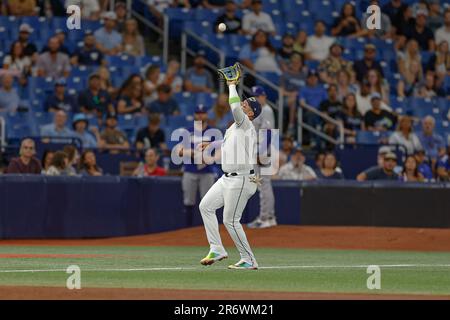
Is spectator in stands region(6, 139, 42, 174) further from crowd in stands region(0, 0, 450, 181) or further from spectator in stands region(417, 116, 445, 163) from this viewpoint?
spectator in stands region(417, 116, 445, 163)

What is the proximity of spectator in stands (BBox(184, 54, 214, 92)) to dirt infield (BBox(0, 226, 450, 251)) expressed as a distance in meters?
4.59

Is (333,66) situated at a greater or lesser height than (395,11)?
lesser

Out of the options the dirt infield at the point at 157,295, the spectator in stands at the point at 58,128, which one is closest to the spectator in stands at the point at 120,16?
the spectator in stands at the point at 58,128

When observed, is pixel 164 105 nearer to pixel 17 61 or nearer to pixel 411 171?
pixel 17 61

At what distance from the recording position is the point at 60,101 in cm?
2217

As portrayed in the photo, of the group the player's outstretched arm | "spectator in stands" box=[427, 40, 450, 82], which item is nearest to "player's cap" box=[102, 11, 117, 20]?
"spectator in stands" box=[427, 40, 450, 82]

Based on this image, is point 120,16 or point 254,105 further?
point 120,16

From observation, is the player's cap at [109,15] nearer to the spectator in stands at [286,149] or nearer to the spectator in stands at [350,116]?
the spectator in stands at [286,149]

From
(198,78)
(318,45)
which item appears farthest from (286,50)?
(198,78)

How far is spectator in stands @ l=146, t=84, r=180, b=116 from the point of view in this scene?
22922 mm

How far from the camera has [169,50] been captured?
2559 cm

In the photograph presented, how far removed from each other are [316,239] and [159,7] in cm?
815
